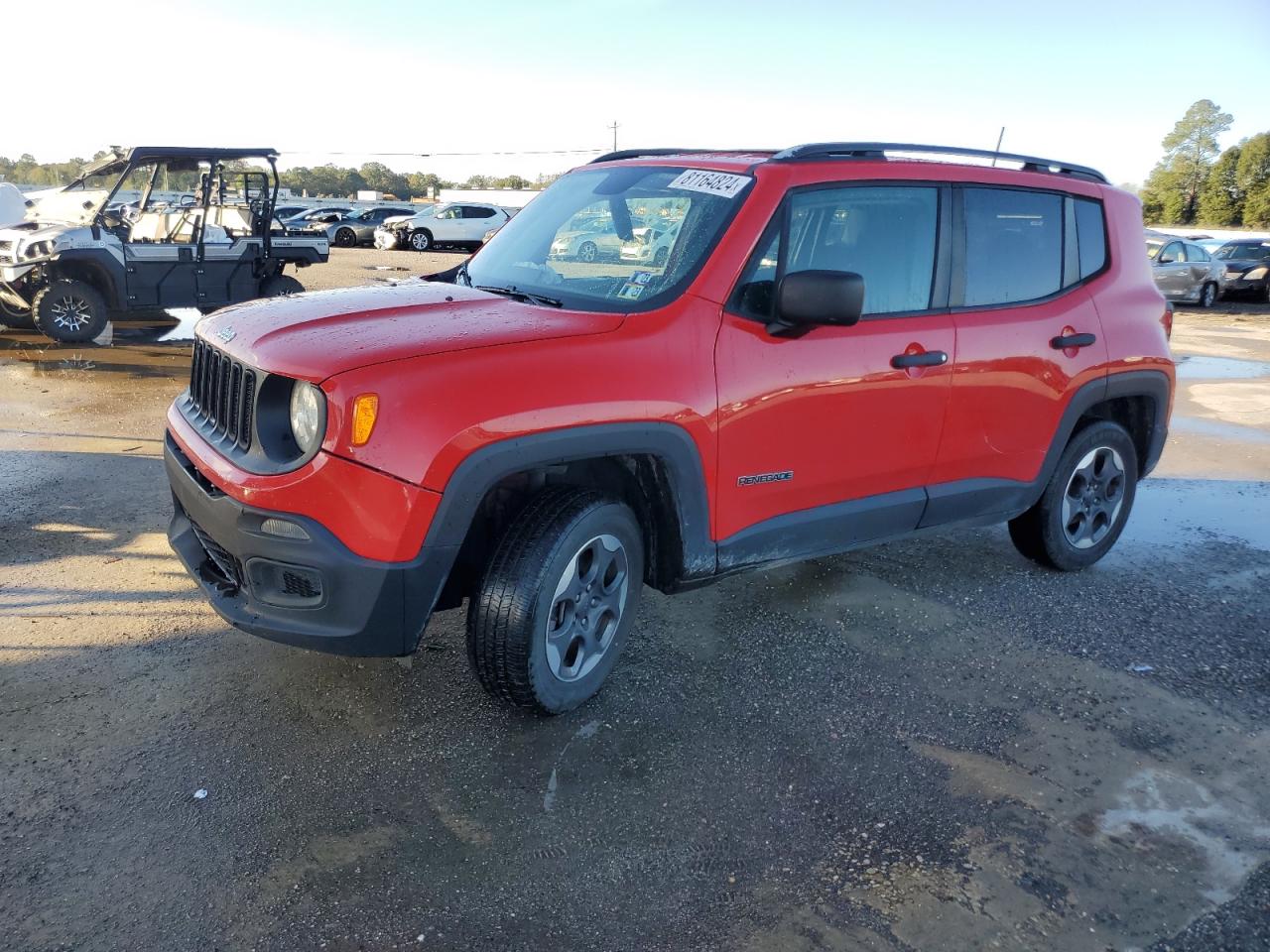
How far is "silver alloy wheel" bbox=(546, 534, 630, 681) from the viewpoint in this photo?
3.26m

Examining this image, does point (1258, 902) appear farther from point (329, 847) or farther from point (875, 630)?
point (329, 847)

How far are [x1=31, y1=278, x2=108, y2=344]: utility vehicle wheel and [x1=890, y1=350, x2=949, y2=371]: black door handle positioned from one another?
32.6 feet

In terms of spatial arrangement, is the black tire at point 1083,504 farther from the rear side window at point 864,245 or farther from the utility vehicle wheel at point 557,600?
the utility vehicle wheel at point 557,600

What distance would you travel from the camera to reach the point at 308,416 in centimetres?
288

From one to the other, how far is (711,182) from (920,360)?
1091 millimetres

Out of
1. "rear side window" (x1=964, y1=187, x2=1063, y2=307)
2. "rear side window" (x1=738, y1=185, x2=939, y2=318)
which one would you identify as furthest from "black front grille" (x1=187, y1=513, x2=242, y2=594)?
"rear side window" (x1=964, y1=187, x2=1063, y2=307)

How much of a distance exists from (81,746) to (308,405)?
1.39 meters

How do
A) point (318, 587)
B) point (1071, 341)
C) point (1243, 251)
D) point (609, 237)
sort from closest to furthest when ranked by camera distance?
point (318, 587)
point (609, 237)
point (1071, 341)
point (1243, 251)

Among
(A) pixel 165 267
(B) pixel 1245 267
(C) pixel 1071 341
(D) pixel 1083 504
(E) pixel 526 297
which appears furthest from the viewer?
(B) pixel 1245 267

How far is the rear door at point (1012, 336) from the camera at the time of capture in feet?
13.6

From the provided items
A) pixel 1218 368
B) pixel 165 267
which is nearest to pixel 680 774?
pixel 165 267

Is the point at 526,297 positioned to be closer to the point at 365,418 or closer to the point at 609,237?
the point at 609,237

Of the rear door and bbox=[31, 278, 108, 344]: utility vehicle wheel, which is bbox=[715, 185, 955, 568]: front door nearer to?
the rear door

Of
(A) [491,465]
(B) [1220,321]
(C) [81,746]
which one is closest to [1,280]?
(C) [81,746]
